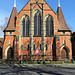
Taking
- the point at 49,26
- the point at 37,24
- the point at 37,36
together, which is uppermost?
the point at 37,24

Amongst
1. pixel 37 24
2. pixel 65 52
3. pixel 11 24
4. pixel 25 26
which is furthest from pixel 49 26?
pixel 11 24

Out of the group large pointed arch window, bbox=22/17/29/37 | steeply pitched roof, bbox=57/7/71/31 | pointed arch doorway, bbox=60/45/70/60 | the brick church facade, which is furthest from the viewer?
steeply pitched roof, bbox=57/7/71/31

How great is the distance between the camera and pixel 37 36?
21734 millimetres

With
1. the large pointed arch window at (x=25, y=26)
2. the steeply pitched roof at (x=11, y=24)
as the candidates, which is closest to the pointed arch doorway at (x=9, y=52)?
the steeply pitched roof at (x=11, y=24)

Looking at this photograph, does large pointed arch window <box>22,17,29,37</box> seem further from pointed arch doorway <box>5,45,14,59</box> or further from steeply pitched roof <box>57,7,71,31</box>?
steeply pitched roof <box>57,7,71,31</box>

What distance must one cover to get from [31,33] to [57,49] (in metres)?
7.26

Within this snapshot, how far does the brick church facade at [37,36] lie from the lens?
21078 mm

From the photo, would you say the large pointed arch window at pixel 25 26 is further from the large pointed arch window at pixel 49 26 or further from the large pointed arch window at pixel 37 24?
the large pointed arch window at pixel 49 26

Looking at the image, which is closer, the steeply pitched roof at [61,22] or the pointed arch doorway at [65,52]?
the pointed arch doorway at [65,52]

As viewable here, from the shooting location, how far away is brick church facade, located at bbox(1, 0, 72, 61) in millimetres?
21078

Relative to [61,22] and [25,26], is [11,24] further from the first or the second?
[61,22]

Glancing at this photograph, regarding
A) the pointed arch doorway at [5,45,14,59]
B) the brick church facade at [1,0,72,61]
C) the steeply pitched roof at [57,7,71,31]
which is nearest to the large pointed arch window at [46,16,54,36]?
the brick church facade at [1,0,72,61]

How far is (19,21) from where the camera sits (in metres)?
22.2

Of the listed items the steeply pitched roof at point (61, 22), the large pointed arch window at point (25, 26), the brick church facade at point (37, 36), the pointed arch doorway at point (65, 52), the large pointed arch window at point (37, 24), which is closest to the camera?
the brick church facade at point (37, 36)
